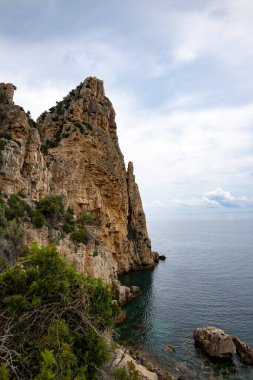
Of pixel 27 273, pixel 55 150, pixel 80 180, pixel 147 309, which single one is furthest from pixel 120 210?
pixel 27 273

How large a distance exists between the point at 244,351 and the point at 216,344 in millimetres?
2123

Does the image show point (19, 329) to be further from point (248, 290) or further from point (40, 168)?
point (248, 290)

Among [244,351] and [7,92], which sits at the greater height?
[7,92]

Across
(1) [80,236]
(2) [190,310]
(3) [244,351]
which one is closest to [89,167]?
(1) [80,236]

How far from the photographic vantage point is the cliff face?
32031 mm

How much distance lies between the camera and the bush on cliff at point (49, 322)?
283 inches

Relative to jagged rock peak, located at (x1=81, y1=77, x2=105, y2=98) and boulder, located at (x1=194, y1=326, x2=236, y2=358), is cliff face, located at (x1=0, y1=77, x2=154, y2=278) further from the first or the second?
boulder, located at (x1=194, y1=326, x2=236, y2=358)

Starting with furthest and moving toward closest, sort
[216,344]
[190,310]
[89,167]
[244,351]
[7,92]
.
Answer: [89,167] < [7,92] < [190,310] < [216,344] < [244,351]

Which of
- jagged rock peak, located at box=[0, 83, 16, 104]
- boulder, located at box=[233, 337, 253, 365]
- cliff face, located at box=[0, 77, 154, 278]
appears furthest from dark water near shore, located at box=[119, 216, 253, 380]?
jagged rock peak, located at box=[0, 83, 16, 104]

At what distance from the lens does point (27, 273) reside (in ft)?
32.5

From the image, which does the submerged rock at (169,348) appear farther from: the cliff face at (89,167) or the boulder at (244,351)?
the cliff face at (89,167)

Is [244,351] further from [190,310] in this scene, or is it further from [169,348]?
[190,310]

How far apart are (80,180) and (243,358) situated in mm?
34287

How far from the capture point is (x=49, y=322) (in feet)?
28.2
